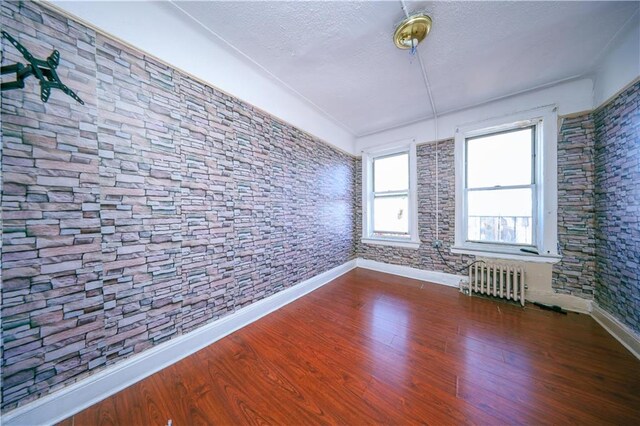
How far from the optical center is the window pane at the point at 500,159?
2611 millimetres

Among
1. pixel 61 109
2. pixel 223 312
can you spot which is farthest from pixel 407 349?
pixel 61 109

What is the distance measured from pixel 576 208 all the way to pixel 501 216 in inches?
26.1

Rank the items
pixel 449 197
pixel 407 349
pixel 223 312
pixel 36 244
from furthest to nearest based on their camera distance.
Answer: pixel 449 197
pixel 223 312
pixel 407 349
pixel 36 244

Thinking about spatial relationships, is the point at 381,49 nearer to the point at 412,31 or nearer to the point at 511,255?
the point at 412,31

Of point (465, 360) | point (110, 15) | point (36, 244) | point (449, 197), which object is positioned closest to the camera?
point (36, 244)

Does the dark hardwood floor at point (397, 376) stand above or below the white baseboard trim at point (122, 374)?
below

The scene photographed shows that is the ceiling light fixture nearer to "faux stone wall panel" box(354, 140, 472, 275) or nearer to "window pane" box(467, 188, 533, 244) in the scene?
"faux stone wall panel" box(354, 140, 472, 275)

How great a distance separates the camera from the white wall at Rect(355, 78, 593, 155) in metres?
2.23

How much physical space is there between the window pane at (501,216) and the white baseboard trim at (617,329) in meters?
0.89

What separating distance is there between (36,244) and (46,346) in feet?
1.91

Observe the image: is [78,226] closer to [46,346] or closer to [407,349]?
[46,346]

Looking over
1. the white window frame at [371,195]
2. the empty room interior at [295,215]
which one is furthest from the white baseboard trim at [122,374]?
the white window frame at [371,195]

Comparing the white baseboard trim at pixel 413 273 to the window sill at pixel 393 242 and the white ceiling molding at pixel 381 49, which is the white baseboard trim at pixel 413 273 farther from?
the white ceiling molding at pixel 381 49

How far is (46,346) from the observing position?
42.4 inches
